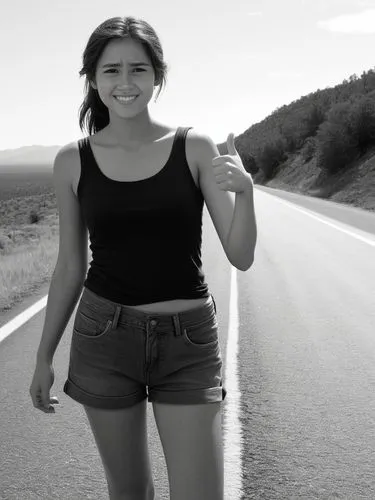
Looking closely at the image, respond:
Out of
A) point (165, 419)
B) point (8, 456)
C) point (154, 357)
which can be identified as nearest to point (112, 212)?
point (154, 357)

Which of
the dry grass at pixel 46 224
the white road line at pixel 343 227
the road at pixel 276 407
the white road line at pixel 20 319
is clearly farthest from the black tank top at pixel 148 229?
the white road line at pixel 343 227

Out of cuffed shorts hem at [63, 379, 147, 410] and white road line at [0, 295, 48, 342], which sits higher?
cuffed shorts hem at [63, 379, 147, 410]

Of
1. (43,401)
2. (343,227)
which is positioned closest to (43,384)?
(43,401)

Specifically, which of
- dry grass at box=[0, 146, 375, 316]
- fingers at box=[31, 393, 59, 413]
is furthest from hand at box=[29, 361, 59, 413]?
dry grass at box=[0, 146, 375, 316]

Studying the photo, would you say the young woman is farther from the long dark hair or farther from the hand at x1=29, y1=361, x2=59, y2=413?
the hand at x1=29, y1=361, x2=59, y2=413

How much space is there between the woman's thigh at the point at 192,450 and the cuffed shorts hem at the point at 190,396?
0.04 feet

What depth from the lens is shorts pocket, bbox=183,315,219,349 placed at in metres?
1.96

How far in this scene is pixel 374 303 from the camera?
8953 millimetres

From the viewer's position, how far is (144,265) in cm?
193

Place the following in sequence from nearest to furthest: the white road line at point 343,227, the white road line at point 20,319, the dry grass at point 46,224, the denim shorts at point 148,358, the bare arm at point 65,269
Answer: the denim shorts at point 148,358, the bare arm at point 65,269, the white road line at point 20,319, the dry grass at point 46,224, the white road line at point 343,227

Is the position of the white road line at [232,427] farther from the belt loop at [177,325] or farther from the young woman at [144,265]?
the belt loop at [177,325]

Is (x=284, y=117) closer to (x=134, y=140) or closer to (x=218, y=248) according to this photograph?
(x=218, y=248)

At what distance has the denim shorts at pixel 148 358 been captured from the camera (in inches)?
76.2

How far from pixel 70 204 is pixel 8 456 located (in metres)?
2.55
